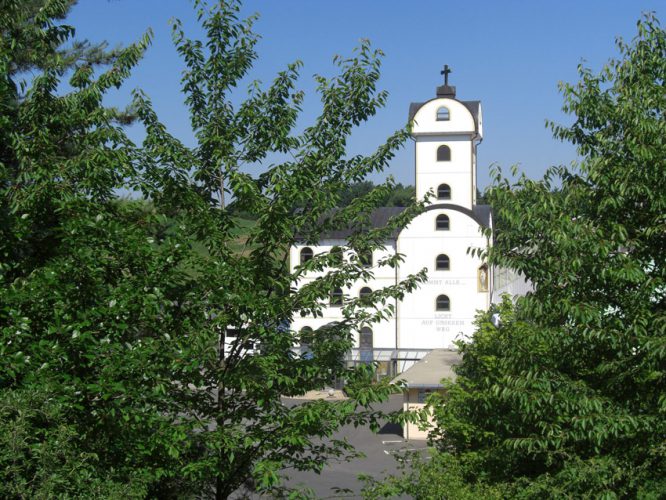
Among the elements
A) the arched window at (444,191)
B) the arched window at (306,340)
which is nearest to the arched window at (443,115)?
the arched window at (444,191)

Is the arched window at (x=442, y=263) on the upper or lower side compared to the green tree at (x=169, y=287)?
upper

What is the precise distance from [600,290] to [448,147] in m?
44.5

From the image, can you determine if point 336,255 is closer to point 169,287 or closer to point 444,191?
point 169,287

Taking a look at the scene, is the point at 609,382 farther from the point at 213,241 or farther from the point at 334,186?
the point at 213,241

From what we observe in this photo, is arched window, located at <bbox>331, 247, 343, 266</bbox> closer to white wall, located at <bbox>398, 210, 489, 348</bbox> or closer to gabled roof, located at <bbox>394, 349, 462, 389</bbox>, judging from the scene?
gabled roof, located at <bbox>394, 349, 462, 389</bbox>

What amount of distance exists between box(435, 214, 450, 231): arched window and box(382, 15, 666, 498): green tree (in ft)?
140

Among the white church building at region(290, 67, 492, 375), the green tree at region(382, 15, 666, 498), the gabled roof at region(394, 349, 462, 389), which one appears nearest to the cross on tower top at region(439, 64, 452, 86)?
the white church building at region(290, 67, 492, 375)

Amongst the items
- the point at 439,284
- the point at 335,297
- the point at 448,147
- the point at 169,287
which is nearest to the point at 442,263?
the point at 439,284

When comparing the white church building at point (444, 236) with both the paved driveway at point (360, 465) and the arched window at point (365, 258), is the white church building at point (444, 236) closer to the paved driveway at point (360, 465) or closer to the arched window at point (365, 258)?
the paved driveway at point (360, 465)

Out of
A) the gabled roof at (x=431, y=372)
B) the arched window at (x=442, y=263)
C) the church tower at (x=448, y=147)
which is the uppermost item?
the church tower at (x=448, y=147)

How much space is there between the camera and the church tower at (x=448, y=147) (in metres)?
53.5

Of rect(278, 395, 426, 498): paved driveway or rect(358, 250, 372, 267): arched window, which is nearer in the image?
rect(358, 250, 372, 267): arched window

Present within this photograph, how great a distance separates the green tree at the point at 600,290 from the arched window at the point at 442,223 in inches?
1683

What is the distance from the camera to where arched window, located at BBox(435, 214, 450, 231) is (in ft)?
175
